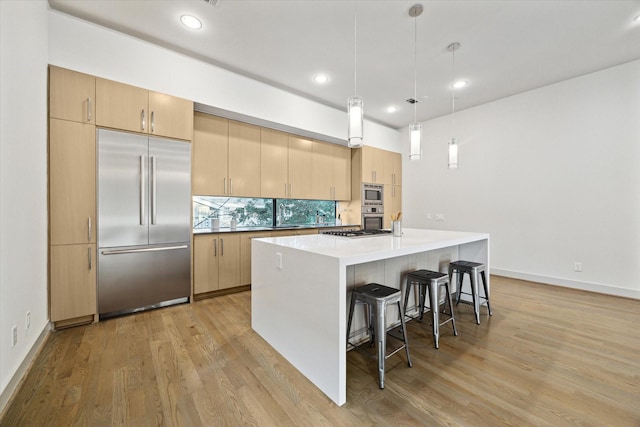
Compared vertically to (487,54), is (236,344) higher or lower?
lower

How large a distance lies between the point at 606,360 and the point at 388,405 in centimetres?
182

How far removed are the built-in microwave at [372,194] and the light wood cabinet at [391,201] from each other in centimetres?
15

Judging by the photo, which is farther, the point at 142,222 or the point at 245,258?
the point at 245,258

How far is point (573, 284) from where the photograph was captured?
376cm

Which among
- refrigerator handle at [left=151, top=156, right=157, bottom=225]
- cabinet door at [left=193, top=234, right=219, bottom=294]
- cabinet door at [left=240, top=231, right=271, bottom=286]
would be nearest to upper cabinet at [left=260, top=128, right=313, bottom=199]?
cabinet door at [left=240, top=231, right=271, bottom=286]

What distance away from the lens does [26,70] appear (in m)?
1.88

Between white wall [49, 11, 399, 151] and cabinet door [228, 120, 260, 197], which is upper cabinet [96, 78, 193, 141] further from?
cabinet door [228, 120, 260, 197]

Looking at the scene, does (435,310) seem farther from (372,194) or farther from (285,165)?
(372,194)

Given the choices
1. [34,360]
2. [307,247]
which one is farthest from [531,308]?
[34,360]

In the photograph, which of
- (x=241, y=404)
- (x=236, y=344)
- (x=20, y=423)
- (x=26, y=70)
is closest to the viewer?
(x=20, y=423)

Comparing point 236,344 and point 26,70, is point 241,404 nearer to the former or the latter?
point 236,344

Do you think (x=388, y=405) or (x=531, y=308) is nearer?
(x=388, y=405)

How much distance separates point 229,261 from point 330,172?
2465 mm

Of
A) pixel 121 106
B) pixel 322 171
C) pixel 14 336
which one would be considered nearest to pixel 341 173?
pixel 322 171
